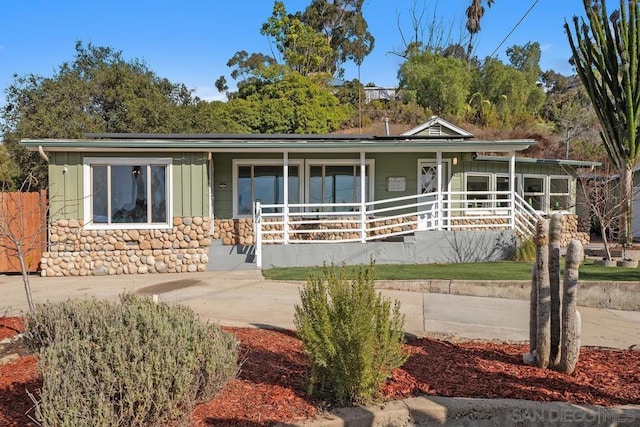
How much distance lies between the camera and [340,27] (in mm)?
54000

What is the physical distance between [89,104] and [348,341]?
26433 mm

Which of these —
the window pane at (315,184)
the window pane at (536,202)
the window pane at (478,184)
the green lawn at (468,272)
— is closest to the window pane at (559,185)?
the window pane at (536,202)

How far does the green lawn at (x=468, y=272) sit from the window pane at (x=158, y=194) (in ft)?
11.5

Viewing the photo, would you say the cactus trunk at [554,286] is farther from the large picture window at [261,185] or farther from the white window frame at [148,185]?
the large picture window at [261,185]

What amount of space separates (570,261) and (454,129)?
16.8 m

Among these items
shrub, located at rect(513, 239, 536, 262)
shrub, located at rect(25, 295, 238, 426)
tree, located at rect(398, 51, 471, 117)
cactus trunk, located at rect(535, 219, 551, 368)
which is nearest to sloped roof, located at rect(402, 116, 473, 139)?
shrub, located at rect(513, 239, 536, 262)

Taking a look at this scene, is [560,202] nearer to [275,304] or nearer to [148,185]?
[275,304]

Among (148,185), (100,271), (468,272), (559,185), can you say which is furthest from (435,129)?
(100,271)

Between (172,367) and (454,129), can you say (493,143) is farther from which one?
(172,367)

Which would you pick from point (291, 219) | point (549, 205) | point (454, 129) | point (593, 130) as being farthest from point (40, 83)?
point (593, 130)

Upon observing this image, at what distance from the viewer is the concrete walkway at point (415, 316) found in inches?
140

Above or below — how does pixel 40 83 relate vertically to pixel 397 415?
above

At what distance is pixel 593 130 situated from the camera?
33.7 m

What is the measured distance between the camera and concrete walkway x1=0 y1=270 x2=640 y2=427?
3557mm
